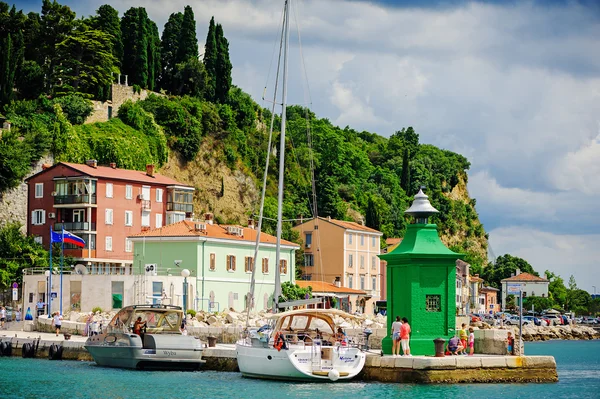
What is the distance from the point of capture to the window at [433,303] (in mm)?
32656

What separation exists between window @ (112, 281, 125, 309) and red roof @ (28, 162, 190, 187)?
1597 centimetres

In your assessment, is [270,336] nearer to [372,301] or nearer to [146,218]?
[146,218]

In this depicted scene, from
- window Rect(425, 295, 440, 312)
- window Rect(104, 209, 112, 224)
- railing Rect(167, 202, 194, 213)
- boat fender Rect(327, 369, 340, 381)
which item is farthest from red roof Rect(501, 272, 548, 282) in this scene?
boat fender Rect(327, 369, 340, 381)

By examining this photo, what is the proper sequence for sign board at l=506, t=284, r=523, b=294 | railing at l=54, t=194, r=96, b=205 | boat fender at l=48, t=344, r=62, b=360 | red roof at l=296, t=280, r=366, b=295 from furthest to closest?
sign board at l=506, t=284, r=523, b=294, red roof at l=296, t=280, r=366, b=295, railing at l=54, t=194, r=96, b=205, boat fender at l=48, t=344, r=62, b=360

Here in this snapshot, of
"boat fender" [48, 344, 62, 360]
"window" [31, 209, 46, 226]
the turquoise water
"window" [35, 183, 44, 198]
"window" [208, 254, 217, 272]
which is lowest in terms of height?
the turquoise water

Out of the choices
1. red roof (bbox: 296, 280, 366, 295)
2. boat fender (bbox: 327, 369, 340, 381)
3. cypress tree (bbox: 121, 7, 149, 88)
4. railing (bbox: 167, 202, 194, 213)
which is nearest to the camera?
boat fender (bbox: 327, 369, 340, 381)

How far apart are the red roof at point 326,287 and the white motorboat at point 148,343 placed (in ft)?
103

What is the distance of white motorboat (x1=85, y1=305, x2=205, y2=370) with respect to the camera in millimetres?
37875

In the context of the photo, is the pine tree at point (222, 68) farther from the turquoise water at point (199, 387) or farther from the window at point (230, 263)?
the turquoise water at point (199, 387)

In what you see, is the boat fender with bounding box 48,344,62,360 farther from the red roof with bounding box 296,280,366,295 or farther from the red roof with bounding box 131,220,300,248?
the red roof with bounding box 296,280,366,295

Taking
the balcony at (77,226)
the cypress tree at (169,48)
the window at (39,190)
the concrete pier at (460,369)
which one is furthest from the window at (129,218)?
the concrete pier at (460,369)

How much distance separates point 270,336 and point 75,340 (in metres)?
13.9

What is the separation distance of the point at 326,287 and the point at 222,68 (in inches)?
1024

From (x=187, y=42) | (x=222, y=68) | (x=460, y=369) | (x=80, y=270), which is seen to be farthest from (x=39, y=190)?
(x=460, y=369)
